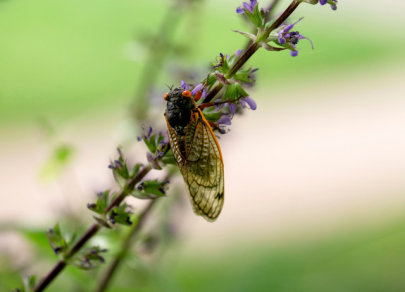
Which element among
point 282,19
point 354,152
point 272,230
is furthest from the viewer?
point 354,152

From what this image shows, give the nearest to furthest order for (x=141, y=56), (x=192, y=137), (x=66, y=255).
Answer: (x=66, y=255)
(x=192, y=137)
(x=141, y=56)

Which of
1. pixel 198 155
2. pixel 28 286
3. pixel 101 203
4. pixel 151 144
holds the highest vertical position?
pixel 198 155

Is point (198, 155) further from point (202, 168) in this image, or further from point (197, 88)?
point (197, 88)

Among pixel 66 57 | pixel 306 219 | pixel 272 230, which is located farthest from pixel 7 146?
Answer: pixel 306 219

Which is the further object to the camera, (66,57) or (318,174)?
(66,57)

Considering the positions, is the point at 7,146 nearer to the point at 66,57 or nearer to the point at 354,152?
the point at 66,57

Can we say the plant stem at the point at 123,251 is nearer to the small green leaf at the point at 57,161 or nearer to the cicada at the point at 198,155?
the cicada at the point at 198,155

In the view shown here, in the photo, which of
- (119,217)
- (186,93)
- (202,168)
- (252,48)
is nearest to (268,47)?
(252,48)
